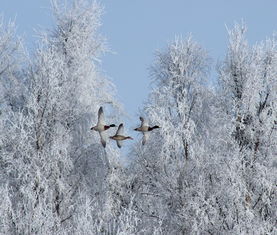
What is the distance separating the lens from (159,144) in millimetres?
20375

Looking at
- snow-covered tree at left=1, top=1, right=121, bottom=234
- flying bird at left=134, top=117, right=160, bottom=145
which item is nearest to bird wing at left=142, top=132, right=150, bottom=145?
flying bird at left=134, top=117, right=160, bottom=145

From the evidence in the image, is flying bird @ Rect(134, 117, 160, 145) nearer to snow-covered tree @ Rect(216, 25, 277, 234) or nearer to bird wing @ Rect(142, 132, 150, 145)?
bird wing @ Rect(142, 132, 150, 145)

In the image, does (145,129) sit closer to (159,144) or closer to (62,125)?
(159,144)

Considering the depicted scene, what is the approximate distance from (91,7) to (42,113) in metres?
5.11

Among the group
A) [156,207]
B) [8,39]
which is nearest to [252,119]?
[156,207]

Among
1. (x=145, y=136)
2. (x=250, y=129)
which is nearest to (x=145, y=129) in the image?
(x=145, y=136)

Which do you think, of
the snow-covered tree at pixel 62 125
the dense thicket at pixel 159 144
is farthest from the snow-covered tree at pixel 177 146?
the snow-covered tree at pixel 62 125

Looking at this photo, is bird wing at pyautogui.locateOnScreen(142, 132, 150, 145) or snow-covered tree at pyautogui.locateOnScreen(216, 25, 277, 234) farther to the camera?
bird wing at pyautogui.locateOnScreen(142, 132, 150, 145)

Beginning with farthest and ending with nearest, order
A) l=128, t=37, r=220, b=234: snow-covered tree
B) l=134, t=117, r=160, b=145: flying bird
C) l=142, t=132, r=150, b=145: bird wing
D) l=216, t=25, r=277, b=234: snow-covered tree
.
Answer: l=142, t=132, r=150, b=145: bird wing, l=134, t=117, r=160, b=145: flying bird, l=128, t=37, r=220, b=234: snow-covered tree, l=216, t=25, r=277, b=234: snow-covered tree

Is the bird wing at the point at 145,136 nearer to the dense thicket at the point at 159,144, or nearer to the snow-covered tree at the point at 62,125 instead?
the dense thicket at the point at 159,144

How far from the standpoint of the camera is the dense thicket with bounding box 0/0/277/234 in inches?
716

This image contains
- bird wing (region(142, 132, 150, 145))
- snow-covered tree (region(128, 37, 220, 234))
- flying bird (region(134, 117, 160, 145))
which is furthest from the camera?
bird wing (region(142, 132, 150, 145))

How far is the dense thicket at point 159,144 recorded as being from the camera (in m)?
18.2

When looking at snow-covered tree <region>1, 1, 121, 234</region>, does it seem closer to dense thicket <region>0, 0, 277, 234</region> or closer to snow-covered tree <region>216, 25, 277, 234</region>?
dense thicket <region>0, 0, 277, 234</region>
